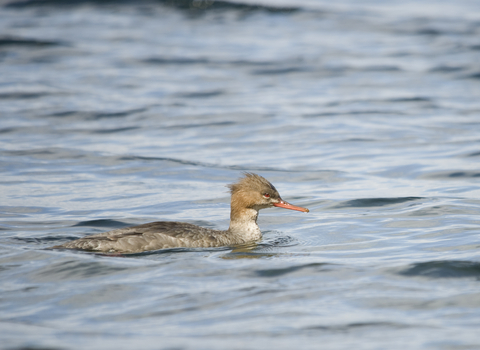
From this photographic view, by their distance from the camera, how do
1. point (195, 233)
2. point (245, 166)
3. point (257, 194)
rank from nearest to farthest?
point (195, 233) → point (257, 194) → point (245, 166)

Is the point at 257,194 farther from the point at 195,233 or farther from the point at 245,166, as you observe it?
the point at 245,166

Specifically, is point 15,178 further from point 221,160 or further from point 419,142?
point 419,142

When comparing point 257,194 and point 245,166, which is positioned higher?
point 257,194

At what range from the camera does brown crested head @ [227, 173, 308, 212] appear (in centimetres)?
965

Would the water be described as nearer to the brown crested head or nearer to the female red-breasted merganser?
the female red-breasted merganser

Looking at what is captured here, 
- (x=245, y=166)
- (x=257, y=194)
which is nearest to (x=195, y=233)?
(x=257, y=194)

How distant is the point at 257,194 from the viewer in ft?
31.7

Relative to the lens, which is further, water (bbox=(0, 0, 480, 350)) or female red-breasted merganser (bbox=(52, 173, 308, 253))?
female red-breasted merganser (bbox=(52, 173, 308, 253))

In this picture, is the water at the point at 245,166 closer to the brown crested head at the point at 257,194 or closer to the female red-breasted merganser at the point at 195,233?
the female red-breasted merganser at the point at 195,233

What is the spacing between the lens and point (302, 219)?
1083 centimetres

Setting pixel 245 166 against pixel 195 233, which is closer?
pixel 195 233

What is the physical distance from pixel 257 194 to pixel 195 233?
3.50 ft

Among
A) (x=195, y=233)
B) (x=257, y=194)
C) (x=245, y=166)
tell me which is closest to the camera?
(x=195, y=233)

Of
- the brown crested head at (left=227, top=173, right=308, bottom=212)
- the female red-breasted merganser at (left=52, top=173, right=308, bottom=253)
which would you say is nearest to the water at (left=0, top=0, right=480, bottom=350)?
the female red-breasted merganser at (left=52, top=173, right=308, bottom=253)
